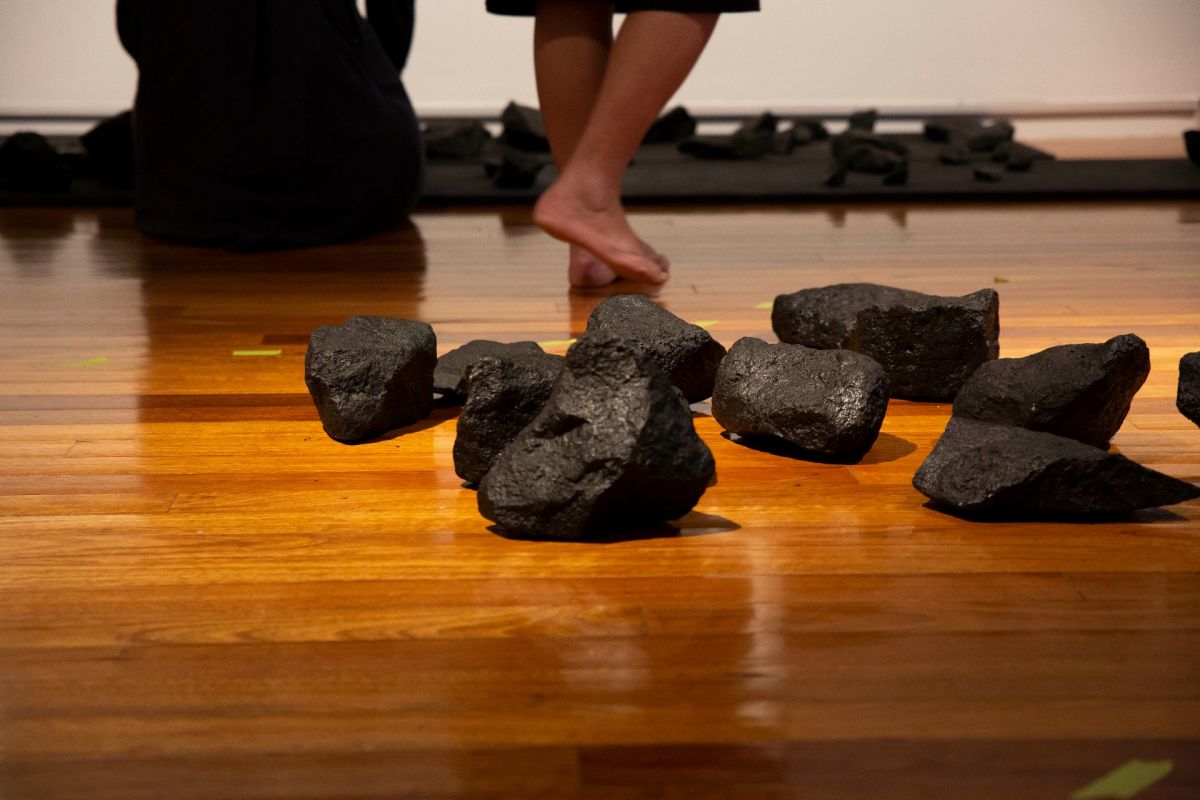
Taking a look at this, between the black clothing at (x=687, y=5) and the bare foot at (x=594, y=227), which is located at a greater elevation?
the black clothing at (x=687, y=5)

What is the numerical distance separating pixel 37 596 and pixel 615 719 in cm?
51

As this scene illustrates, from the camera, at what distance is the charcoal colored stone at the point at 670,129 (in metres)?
4.05

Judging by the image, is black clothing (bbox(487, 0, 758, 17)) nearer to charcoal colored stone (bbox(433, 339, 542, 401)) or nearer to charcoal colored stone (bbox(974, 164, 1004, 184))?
charcoal colored stone (bbox(433, 339, 542, 401))

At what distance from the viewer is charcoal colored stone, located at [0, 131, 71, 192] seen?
3.16m

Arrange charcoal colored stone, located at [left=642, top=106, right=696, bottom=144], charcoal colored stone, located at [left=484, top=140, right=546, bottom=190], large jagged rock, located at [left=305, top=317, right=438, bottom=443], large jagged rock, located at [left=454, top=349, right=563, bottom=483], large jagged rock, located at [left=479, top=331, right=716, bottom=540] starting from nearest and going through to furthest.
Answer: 1. large jagged rock, located at [left=479, top=331, right=716, bottom=540]
2. large jagged rock, located at [left=454, top=349, right=563, bottom=483]
3. large jagged rock, located at [left=305, top=317, right=438, bottom=443]
4. charcoal colored stone, located at [left=484, top=140, right=546, bottom=190]
5. charcoal colored stone, located at [left=642, top=106, right=696, bottom=144]

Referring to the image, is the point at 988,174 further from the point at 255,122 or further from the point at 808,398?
the point at 808,398

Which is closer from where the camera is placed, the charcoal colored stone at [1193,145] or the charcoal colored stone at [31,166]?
the charcoal colored stone at [31,166]

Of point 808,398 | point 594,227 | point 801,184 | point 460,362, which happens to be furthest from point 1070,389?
point 801,184

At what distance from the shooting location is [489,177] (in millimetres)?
3367

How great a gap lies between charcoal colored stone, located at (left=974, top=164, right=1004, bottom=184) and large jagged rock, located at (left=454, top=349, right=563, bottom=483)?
7.21ft

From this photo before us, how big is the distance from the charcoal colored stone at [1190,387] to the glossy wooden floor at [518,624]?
52 millimetres

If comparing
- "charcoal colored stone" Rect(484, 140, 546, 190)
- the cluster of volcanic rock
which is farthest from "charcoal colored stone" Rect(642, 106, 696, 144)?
the cluster of volcanic rock

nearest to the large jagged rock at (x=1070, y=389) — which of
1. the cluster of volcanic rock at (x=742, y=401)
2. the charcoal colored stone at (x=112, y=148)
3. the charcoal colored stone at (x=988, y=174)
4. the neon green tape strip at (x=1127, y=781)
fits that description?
the cluster of volcanic rock at (x=742, y=401)

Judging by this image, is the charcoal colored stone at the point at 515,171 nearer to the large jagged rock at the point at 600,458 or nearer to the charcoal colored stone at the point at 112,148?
the charcoal colored stone at the point at 112,148
